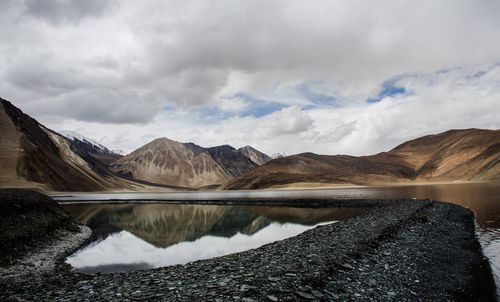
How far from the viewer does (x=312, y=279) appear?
1367 cm

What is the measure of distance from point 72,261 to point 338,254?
21.2 meters

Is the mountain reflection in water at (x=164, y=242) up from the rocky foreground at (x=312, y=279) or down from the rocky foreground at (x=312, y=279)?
down

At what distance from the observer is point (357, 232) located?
27234 millimetres

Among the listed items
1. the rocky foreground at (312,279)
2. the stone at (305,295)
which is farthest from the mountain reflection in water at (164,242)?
the stone at (305,295)

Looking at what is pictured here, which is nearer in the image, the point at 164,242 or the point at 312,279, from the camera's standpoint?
the point at 312,279

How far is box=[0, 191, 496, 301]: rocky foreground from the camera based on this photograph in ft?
40.8

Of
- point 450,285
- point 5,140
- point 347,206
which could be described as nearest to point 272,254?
point 450,285

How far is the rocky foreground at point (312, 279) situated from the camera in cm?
1244

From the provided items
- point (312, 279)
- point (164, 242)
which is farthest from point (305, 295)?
point (164, 242)

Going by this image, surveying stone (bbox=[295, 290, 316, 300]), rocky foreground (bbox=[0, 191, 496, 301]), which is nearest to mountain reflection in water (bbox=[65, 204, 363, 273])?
rocky foreground (bbox=[0, 191, 496, 301])

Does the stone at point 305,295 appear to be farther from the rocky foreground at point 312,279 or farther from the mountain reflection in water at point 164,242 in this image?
the mountain reflection in water at point 164,242

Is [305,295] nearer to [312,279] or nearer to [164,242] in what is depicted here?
[312,279]

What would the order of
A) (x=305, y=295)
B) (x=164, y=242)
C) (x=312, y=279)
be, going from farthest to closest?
(x=164, y=242)
(x=312, y=279)
(x=305, y=295)

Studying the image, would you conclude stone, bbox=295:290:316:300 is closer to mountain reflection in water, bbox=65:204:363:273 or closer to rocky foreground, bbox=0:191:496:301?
rocky foreground, bbox=0:191:496:301
